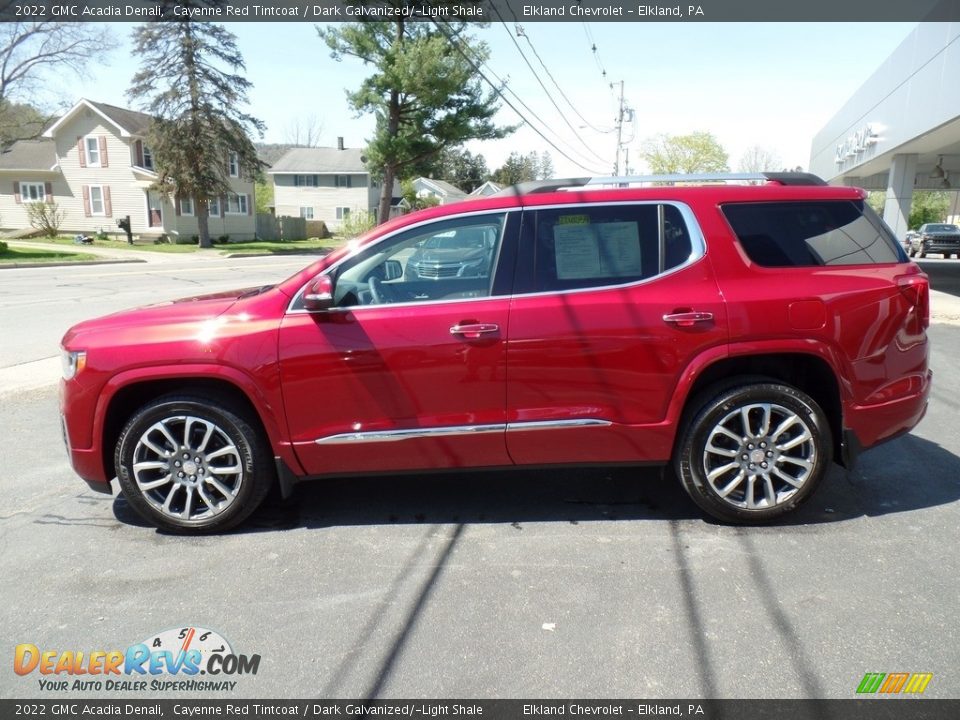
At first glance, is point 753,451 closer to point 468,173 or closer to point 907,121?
point 907,121

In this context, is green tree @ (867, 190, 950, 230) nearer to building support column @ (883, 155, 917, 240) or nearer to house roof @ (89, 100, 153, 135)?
building support column @ (883, 155, 917, 240)

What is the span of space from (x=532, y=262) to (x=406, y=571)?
1780mm

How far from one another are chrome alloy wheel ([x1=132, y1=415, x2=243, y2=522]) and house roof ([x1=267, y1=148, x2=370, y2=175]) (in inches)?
2247

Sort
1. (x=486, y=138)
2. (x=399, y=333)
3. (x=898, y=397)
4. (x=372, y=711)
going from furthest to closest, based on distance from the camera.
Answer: (x=486, y=138) → (x=898, y=397) → (x=399, y=333) → (x=372, y=711)

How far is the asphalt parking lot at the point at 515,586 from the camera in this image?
106 inches

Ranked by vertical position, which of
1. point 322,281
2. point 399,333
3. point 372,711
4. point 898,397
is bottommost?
point 372,711

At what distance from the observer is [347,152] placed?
2368 inches

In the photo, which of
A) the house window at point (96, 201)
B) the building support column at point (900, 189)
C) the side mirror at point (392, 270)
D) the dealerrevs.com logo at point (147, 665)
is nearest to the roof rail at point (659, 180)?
the side mirror at point (392, 270)

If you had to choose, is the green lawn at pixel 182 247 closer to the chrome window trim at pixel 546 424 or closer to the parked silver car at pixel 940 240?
the parked silver car at pixel 940 240

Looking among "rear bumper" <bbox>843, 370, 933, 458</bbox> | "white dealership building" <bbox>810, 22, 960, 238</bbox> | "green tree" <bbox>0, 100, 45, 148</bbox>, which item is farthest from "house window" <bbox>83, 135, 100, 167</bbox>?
"rear bumper" <bbox>843, 370, 933, 458</bbox>

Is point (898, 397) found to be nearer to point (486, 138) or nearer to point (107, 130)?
point (486, 138)

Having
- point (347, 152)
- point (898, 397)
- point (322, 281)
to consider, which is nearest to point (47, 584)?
point (322, 281)

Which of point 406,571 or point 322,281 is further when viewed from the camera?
point 322,281

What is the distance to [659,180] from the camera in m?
4.07
